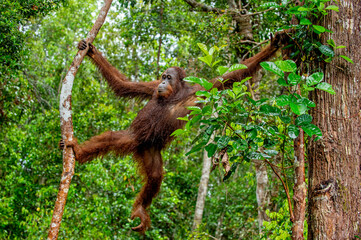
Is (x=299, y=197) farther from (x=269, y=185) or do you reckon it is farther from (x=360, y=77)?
(x=269, y=185)

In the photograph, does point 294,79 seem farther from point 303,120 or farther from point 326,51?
point 326,51

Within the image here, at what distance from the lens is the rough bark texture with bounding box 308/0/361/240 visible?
7.58 ft

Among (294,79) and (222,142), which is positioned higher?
(294,79)

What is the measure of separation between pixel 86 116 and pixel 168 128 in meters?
3.48

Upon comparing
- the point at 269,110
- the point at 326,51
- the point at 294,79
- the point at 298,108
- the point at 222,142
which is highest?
the point at 326,51

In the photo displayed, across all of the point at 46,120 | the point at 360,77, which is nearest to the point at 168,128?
the point at 360,77

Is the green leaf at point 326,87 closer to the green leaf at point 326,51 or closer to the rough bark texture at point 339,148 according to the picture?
the rough bark texture at point 339,148

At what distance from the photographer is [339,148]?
7.93 ft

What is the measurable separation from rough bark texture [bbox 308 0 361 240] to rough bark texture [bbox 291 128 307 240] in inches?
3.2

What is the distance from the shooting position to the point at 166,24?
7.39m

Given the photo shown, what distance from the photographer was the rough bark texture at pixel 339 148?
231 cm

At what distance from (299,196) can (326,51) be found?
1.11m

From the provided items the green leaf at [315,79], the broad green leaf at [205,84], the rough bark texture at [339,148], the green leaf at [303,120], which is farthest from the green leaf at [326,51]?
the broad green leaf at [205,84]

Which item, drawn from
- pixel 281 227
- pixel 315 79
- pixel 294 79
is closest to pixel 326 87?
pixel 315 79
